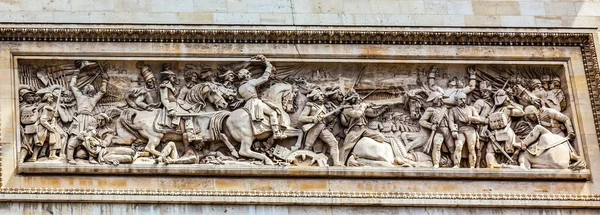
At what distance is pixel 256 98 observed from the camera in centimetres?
1834

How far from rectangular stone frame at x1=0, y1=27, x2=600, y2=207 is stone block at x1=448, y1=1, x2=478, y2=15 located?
17.3 inches

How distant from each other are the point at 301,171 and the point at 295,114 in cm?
84

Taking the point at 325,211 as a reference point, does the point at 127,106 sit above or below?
above

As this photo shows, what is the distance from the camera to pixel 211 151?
712 inches

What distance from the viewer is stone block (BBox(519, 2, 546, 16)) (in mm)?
19281

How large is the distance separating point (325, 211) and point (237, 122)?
4.50 feet

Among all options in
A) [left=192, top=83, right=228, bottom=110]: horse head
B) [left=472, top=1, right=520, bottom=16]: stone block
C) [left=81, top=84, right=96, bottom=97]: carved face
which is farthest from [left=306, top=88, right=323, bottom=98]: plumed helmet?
[left=81, top=84, right=96, bottom=97]: carved face

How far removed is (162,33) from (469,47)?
3372 millimetres

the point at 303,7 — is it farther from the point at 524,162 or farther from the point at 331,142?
the point at 524,162

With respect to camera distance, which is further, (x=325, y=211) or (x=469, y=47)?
(x=469, y=47)

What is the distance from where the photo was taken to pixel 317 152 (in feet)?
60.0

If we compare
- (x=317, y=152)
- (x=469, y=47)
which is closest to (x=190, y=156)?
(x=317, y=152)

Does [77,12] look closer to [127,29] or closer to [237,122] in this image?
[127,29]

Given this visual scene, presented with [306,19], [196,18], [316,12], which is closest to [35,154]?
[196,18]
